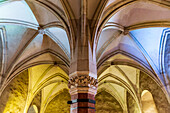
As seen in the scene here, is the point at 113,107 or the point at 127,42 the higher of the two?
the point at 127,42

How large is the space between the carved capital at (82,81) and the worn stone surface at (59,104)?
10.2 metres

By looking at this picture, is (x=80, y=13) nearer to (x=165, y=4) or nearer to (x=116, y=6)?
(x=116, y=6)

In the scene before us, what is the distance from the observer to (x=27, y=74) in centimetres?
1271

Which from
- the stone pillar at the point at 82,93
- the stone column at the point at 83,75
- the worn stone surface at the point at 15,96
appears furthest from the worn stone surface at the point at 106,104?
the stone pillar at the point at 82,93

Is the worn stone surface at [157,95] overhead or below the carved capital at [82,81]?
overhead

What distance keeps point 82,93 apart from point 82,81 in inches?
13.2

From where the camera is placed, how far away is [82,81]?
5273mm

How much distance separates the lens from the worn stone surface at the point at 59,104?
14.9 meters

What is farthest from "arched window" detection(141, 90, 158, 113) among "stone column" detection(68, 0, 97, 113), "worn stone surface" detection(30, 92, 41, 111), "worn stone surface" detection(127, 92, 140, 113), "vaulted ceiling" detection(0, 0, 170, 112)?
"stone column" detection(68, 0, 97, 113)

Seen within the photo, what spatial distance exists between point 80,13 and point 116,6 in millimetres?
1654

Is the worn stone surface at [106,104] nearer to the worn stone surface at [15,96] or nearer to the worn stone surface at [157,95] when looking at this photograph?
the worn stone surface at [157,95]

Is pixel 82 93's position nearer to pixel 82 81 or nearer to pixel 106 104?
pixel 82 81

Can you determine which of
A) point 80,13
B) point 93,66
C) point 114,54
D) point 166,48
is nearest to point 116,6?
point 80,13

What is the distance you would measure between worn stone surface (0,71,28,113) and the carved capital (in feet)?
21.3
